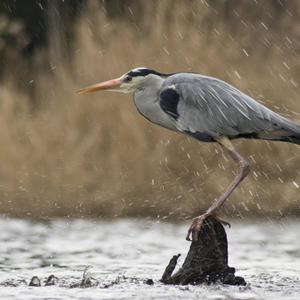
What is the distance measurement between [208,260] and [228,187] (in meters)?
0.65

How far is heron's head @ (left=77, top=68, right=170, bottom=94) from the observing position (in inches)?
367

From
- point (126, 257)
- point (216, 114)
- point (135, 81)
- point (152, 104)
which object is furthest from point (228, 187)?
point (126, 257)

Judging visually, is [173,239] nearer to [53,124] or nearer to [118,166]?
[118,166]

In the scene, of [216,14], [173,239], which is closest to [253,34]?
[216,14]

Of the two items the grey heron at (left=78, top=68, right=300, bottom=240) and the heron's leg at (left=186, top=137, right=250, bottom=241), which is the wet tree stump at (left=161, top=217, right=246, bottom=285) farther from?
the grey heron at (left=78, top=68, right=300, bottom=240)

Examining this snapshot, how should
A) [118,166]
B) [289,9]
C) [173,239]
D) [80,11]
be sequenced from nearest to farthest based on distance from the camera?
[173,239] → [118,166] → [289,9] → [80,11]

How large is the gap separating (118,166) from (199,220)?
4184 mm

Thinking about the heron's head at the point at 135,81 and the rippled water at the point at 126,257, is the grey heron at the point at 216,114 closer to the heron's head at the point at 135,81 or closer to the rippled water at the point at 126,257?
the heron's head at the point at 135,81

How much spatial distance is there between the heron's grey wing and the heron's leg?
117 millimetres

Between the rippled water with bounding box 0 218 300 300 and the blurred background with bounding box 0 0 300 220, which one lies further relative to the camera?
the blurred background with bounding box 0 0 300 220

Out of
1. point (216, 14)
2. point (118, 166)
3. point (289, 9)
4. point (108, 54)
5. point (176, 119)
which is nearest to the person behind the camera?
point (176, 119)

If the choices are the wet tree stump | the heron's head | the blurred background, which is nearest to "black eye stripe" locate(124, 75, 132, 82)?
the heron's head

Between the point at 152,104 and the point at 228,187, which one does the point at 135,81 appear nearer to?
the point at 152,104

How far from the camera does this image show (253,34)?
1511 cm
